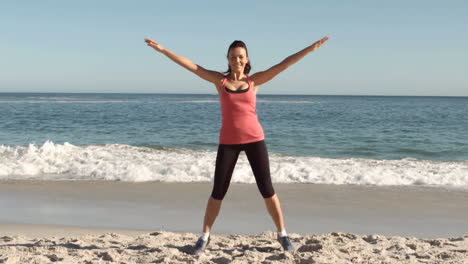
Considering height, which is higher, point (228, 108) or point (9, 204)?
point (228, 108)

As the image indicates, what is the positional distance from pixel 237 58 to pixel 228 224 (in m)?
2.78

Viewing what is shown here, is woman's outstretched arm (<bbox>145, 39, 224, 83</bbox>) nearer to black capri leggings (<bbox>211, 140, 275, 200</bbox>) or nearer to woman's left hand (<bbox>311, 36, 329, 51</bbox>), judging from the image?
black capri leggings (<bbox>211, 140, 275, 200</bbox>)

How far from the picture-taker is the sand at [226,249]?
13.9 ft

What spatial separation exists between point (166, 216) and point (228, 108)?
3.05m

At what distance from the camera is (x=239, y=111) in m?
4.04

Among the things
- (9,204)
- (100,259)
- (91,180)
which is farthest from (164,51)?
(91,180)

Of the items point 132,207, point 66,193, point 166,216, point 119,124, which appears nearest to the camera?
point 166,216

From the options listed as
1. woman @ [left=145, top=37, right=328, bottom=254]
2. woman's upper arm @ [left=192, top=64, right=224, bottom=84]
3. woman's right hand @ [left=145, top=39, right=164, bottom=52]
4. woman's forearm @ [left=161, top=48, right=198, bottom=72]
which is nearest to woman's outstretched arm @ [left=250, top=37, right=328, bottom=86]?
woman @ [left=145, top=37, right=328, bottom=254]

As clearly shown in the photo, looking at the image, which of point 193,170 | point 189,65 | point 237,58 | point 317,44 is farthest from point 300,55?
point 193,170

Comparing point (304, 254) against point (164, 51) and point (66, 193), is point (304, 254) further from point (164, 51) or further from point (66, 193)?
point (66, 193)

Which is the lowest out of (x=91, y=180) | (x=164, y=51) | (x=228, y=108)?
(x=91, y=180)

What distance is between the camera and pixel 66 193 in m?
8.18

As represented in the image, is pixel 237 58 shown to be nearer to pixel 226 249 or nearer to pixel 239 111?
pixel 239 111

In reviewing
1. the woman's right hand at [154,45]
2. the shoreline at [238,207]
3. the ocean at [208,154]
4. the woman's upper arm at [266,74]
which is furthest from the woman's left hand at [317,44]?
the ocean at [208,154]
